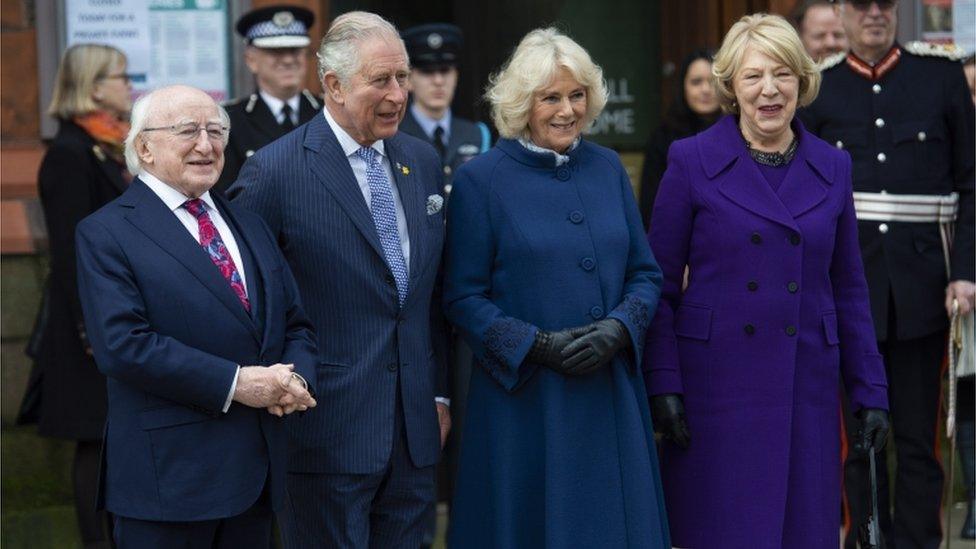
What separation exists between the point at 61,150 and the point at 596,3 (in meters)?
3.41

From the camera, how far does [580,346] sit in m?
4.70

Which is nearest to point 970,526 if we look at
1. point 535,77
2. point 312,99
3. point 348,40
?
point 312,99

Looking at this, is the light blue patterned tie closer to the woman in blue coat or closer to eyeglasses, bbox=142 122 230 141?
the woman in blue coat

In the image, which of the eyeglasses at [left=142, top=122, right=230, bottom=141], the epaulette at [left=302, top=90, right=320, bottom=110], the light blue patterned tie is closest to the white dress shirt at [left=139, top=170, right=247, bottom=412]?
the eyeglasses at [left=142, top=122, right=230, bottom=141]

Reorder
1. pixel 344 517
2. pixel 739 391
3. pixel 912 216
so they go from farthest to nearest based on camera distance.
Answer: pixel 912 216 → pixel 739 391 → pixel 344 517

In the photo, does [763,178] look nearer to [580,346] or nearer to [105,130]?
[580,346]

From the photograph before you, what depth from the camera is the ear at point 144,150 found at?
4426 mm

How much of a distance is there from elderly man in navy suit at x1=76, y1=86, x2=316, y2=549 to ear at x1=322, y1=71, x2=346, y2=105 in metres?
0.38

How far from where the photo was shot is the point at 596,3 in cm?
880

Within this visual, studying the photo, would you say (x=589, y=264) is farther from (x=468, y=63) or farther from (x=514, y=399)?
(x=468, y=63)

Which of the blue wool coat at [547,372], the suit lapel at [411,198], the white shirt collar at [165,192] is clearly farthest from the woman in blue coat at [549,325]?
the white shirt collar at [165,192]

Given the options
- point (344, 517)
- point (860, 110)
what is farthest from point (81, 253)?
point (860, 110)

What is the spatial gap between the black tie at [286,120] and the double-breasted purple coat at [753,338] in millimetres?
2127

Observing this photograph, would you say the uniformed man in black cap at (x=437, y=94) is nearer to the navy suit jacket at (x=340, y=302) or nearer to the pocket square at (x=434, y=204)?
the pocket square at (x=434, y=204)
